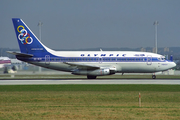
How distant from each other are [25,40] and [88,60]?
34.3 feet

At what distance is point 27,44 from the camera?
163 ft

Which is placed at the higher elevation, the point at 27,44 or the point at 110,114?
the point at 27,44

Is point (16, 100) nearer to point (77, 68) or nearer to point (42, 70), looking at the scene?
point (77, 68)

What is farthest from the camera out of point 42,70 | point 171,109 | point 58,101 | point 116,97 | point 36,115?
point 42,70

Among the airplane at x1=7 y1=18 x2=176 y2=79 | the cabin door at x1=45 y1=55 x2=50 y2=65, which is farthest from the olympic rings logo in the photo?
the cabin door at x1=45 y1=55 x2=50 y2=65

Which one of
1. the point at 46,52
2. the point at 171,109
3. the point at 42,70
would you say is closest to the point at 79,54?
the point at 46,52

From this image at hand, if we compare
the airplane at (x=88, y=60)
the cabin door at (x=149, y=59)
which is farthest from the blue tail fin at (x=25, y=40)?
the cabin door at (x=149, y=59)

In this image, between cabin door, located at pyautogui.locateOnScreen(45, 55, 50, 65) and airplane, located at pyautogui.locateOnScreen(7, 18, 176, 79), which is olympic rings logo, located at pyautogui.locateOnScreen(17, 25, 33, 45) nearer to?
airplane, located at pyautogui.locateOnScreen(7, 18, 176, 79)

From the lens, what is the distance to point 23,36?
49656 mm

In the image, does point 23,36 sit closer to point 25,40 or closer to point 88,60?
point 25,40

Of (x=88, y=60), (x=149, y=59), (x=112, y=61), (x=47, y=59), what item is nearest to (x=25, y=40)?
(x=47, y=59)

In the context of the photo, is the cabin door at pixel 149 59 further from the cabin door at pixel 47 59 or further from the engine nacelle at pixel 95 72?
the cabin door at pixel 47 59

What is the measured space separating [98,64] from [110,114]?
31708 mm

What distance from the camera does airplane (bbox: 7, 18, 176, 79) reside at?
48053 millimetres
